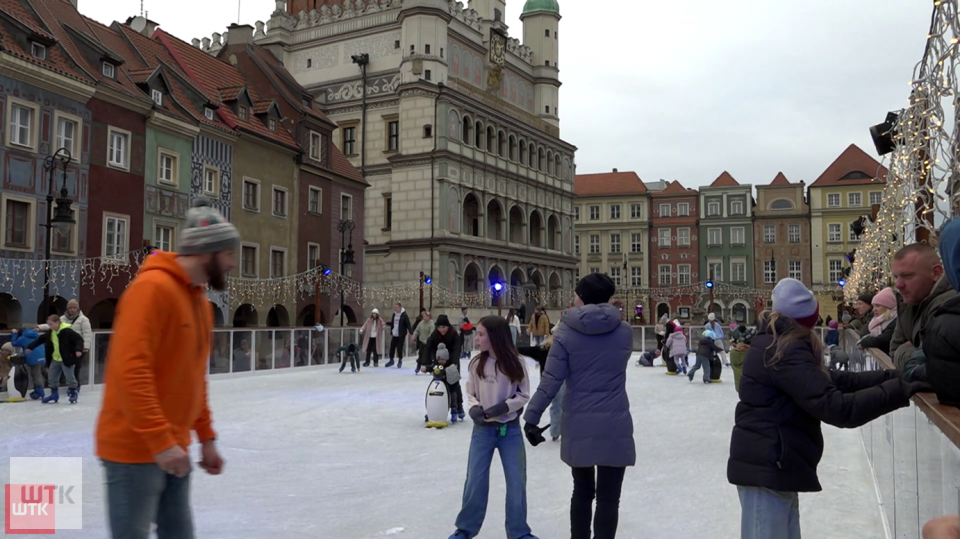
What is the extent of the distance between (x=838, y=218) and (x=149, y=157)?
5487 cm

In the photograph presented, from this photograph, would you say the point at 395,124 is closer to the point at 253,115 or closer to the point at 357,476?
the point at 253,115

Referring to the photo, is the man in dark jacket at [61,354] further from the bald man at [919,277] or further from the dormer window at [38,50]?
the bald man at [919,277]

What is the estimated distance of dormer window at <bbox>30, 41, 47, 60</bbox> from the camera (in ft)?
76.8

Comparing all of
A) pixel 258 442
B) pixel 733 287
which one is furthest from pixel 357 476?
pixel 733 287

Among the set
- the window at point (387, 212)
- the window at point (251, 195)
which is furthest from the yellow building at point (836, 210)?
the window at point (251, 195)

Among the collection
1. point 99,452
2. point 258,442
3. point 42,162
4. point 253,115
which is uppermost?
point 253,115

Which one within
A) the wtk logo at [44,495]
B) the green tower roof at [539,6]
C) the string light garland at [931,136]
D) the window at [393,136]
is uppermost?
the green tower roof at [539,6]

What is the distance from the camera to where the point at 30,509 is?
6.54 meters

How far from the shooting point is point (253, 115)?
113 ft

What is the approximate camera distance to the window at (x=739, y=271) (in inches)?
2717

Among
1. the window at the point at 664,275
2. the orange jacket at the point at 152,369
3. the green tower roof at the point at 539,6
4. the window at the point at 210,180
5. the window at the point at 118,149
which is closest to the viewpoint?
the orange jacket at the point at 152,369

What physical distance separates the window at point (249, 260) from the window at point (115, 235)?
5.67 metres

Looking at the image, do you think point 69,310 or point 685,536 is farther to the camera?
point 69,310

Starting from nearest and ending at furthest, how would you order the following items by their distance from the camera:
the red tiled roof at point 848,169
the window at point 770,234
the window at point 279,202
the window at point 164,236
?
the window at point 164,236 → the window at point 279,202 → the red tiled roof at point 848,169 → the window at point 770,234
